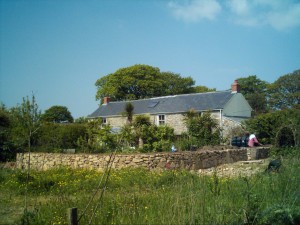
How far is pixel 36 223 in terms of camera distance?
4.83 m

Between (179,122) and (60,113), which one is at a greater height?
(60,113)

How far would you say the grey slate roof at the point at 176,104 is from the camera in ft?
98.3

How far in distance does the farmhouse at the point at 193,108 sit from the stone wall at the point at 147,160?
1110 cm

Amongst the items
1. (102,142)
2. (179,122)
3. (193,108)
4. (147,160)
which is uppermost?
(193,108)

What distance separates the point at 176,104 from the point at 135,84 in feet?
59.0

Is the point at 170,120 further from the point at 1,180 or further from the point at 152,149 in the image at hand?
the point at 1,180

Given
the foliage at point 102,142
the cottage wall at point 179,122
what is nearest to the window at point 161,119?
the cottage wall at point 179,122

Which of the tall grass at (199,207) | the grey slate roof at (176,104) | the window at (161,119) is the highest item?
the grey slate roof at (176,104)

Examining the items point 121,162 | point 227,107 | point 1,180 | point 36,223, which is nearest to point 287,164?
point 36,223

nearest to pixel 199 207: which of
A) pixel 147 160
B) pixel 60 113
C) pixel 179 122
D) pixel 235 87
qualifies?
pixel 147 160

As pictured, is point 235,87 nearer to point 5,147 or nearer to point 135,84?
point 5,147

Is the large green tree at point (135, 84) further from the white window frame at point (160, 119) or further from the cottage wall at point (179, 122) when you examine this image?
the white window frame at point (160, 119)

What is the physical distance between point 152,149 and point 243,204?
13.6m

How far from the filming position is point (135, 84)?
49.7 m
